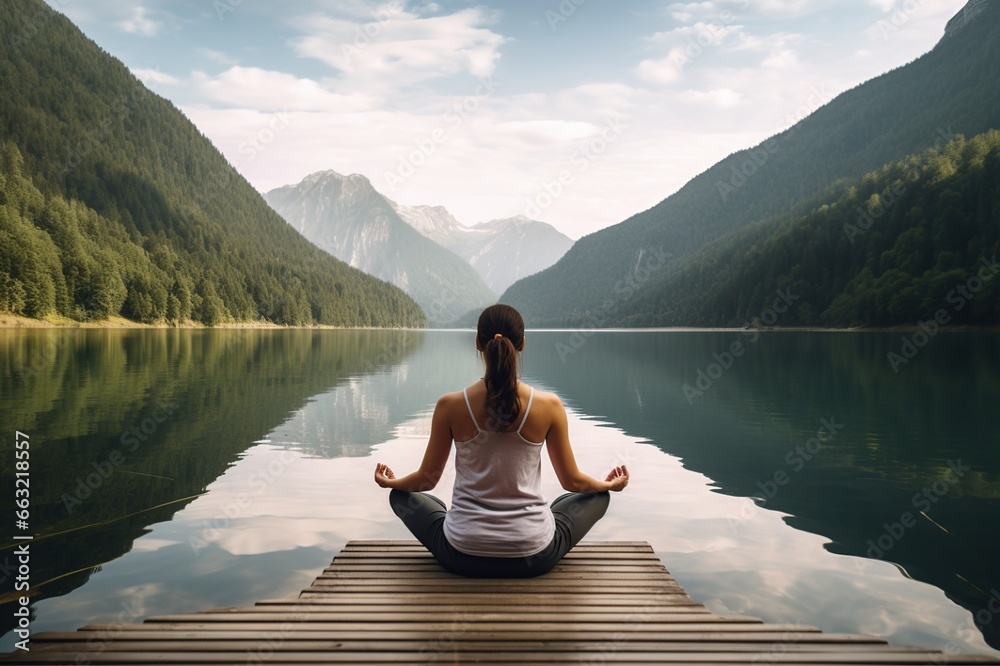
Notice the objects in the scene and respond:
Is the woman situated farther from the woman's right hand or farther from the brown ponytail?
the woman's right hand

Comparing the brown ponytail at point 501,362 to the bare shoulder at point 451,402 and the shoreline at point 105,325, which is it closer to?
the bare shoulder at point 451,402

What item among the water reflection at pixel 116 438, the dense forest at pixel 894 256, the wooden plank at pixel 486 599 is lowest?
the water reflection at pixel 116 438

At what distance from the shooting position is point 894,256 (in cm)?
11762

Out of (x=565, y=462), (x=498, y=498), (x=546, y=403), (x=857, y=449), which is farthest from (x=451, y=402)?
(x=857, y=449)

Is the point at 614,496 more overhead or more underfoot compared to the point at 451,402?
more underfoot

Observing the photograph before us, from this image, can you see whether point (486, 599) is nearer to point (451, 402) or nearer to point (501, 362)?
point (451, 402)

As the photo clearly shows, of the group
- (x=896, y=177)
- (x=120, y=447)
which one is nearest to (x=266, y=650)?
(x=120, y=447)

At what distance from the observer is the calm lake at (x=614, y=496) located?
8.05 meters

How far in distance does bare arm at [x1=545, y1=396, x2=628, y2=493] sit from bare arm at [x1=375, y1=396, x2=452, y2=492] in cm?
92

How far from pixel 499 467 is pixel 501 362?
0.97 meters

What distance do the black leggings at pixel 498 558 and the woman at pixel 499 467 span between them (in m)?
0.01

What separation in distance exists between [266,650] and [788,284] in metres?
153

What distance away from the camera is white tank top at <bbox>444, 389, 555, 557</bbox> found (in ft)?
19.1

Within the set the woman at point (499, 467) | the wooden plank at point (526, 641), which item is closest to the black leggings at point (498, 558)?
the woman at point (499, 467)
